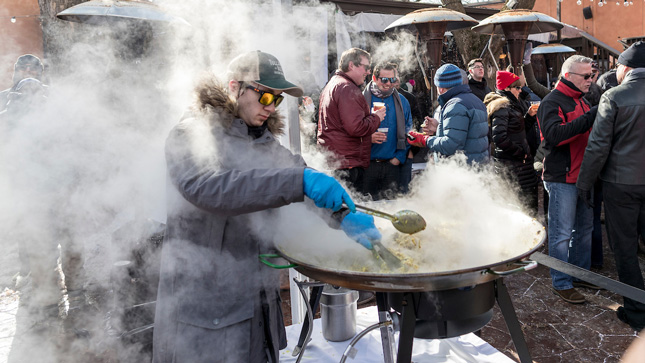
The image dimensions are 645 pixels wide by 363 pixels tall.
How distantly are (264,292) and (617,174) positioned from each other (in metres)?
3.05

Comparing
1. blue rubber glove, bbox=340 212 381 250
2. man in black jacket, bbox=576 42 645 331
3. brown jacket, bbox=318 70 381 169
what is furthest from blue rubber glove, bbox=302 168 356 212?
man in black jacket, bbox=576 42 645 331

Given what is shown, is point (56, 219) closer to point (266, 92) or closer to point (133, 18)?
point (133, 18)

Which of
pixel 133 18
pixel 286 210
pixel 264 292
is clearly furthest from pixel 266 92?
pixel 133 18

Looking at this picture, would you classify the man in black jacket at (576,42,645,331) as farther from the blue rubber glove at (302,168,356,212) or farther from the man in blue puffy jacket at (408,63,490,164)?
the blue rubber glove at (302,168,356,212)

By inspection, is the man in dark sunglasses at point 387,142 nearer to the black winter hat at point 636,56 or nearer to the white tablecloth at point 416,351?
the white tablecloth at point 416,351

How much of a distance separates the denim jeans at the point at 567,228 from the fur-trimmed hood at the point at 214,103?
331 centimetres

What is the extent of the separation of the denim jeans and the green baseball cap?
10.3 ft

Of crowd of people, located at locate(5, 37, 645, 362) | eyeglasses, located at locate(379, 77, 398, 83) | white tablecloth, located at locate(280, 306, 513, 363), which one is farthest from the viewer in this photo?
→ eyeglasses, located at locate(379, 77, 398, 83)

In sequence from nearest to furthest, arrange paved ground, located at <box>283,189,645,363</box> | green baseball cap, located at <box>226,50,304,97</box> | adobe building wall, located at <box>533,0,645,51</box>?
1. green baseball cap, located at <box>226,50,304,97</box>
2. paved ground, located at <box>283,189,645,363</box>
3. adobe building wall, located at <box>533,0,645,51</box>

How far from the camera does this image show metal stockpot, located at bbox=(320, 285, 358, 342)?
312 cm

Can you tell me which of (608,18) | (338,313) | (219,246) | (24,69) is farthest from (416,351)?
(608,18)

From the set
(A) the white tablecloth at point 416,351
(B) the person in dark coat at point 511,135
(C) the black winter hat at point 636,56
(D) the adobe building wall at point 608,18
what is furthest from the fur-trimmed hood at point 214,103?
(D) the adobe building wall at point 608,18

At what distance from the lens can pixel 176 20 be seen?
11.6 feet

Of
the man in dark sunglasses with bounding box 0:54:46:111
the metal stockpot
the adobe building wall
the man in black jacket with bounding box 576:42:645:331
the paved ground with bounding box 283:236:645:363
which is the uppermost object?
the adobe building wall
